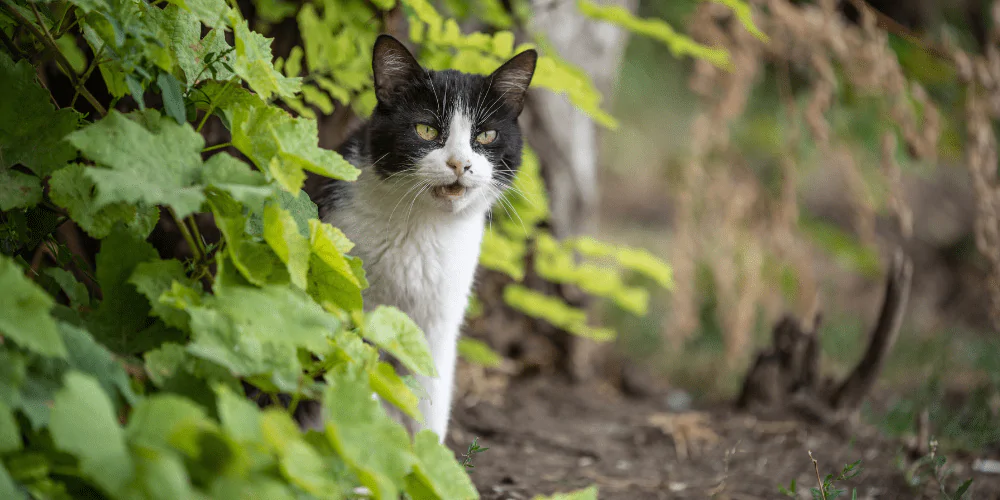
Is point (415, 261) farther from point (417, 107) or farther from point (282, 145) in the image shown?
point (282, 145)

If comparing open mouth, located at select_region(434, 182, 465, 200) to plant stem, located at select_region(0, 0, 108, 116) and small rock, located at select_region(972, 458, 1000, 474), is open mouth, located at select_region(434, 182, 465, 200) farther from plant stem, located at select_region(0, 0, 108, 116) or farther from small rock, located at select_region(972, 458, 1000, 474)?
small rock, located at select_region(972, 458, 1000, 474)

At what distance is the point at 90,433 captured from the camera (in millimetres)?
777

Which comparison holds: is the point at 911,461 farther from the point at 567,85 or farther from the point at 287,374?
the point at 287,374

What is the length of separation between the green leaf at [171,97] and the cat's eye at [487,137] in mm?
883

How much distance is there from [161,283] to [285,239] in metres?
0.21

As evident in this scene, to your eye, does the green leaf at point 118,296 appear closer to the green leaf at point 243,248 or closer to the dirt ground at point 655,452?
the green leaf at point 243,248

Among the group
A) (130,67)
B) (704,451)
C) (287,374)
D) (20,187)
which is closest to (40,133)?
(20,187)

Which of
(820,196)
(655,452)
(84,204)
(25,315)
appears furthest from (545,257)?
(820,196)

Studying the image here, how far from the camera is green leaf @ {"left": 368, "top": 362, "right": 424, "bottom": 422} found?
1097 mm

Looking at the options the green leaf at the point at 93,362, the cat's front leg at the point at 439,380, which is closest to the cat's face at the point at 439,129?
the cat's front leg at the point at 439,380

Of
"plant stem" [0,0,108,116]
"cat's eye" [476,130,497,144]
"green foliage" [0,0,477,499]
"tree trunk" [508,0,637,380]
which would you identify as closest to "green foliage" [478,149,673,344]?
"tree trunk" [508,0,637,380]

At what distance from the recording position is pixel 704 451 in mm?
2488

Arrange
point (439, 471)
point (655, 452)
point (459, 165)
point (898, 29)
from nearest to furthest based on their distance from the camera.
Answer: point (439, 471) < point (459, 165) < point (655, 452) < point (898, 29)

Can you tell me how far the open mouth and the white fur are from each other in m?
0.01
